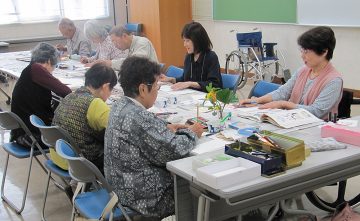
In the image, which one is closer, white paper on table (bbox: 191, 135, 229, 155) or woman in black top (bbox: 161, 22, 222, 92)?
white paper on table (bbox: 191, 135, 229, 155)

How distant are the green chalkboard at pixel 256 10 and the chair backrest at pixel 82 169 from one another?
4.85 metres

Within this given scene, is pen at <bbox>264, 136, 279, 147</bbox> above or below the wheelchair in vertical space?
above

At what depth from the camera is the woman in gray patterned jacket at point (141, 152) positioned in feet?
6.77

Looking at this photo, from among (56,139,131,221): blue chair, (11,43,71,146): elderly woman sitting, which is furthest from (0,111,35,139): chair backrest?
(56,139,131,221): blue chair

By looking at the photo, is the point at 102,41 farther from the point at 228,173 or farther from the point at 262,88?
the point at 228,173

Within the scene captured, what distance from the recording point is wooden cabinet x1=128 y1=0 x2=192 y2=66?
322 inches

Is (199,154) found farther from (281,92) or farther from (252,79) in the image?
(252,79)

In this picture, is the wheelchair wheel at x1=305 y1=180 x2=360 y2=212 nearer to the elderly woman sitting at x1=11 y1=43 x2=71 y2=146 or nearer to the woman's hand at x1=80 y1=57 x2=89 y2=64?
the elderly woman sitting at x1=11 y1=43 x2=71 y2=146

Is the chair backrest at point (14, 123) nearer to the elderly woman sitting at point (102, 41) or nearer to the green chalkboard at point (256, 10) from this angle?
the elderly woman sitting at point (102, 41)

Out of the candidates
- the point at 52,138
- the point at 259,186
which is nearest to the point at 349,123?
the point at 259,186

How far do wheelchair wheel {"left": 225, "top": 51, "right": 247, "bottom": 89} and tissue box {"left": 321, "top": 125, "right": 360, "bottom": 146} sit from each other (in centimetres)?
405

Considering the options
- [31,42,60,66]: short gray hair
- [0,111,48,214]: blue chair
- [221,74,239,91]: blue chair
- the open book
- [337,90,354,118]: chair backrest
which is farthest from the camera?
[221,74,239,91]: blue chair

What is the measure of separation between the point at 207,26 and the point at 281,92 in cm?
523

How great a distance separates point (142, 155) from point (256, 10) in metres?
5.32
